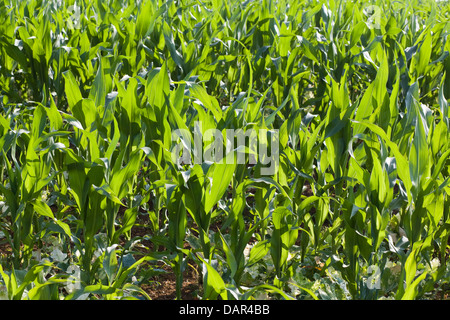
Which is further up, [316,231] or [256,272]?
[316,231]

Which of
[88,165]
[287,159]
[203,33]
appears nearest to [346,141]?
[287,159]

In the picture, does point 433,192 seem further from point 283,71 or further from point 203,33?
point 203,33

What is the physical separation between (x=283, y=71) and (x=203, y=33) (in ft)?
2.68

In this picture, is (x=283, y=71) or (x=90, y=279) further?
(x=283, y=71)

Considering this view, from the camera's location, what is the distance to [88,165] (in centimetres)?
183

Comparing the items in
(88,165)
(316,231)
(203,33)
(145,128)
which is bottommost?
(316,231)

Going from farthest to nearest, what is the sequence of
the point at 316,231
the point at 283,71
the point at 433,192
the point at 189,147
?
the point at 283,71 → the point at 316,231 → the point at 189,147 → the point at 433,192

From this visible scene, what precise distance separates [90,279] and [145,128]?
59 centimetres

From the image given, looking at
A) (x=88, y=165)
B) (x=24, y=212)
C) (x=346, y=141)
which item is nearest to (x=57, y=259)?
(x=24, y=212)

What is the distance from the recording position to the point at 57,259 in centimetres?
213

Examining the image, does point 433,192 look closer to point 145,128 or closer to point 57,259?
point 145,128

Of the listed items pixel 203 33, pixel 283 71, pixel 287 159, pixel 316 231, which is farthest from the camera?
pixel 203 33

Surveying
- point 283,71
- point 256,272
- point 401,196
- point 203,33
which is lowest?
point 256,272

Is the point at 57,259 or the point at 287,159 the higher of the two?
the point at 287,159
